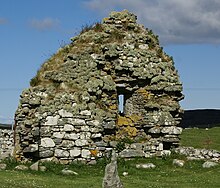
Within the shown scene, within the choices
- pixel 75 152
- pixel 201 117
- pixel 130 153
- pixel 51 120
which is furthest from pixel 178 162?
pixel 201 117

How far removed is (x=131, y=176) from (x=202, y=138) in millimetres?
14374

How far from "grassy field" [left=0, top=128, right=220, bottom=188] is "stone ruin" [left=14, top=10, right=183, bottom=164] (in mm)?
1056

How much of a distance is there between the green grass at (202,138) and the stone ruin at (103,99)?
6443 mm

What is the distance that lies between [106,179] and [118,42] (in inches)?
499

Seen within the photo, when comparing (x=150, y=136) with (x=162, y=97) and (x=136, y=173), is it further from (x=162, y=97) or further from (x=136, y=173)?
(x=136, y=173)

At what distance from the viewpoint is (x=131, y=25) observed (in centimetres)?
2748

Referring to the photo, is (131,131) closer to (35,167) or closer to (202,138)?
(35,167)

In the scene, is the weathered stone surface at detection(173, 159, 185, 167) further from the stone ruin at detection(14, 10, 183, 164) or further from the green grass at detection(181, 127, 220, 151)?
the green grass at detection(181, 127, 220, 151)

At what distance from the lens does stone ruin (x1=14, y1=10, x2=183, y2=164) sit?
81.1 feet

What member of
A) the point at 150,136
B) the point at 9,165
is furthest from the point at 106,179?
the point at 150,136

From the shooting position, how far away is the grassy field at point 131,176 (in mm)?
19250

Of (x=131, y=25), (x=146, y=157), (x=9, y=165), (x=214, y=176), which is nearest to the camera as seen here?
(x=214, y=176)

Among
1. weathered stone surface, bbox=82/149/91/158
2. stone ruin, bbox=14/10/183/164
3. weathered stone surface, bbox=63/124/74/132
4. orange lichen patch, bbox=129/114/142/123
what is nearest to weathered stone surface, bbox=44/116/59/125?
stone ruin, bbox=14/10/183/164

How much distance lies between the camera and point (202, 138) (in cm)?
3519
